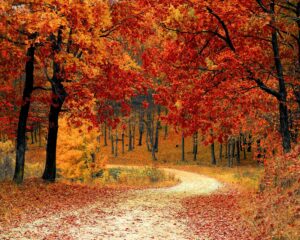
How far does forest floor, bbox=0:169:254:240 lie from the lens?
8.93 metres

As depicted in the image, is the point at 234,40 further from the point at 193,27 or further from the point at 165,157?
the point at 165,157

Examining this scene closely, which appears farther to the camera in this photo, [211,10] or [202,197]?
[202,197]

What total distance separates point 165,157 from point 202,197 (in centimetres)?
3723

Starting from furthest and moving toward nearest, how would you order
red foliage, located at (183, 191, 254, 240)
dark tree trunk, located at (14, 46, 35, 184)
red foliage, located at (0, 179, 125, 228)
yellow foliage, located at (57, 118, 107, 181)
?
yellow foliage, located at (57, 118, 107, 181), dark tree trunk, located at (14, 46, 35, 184), red foliage, located at (0, 179, 125, 228), red foliage, located at (183, 191, 254, 240)

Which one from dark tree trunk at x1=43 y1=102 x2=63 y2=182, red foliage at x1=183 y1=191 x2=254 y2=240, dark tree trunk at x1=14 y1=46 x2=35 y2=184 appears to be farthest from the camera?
dark tree trunk at x1=43 y1=102 x2=63 y2=182

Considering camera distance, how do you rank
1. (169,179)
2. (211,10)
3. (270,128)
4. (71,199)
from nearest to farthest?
(211,10), (71,199), (270,128), (169,179)

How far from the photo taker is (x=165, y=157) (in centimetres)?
5353

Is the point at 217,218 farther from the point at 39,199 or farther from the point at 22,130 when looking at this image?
the point at 22,130

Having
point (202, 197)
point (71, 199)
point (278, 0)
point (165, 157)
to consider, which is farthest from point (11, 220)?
point (165, 157)

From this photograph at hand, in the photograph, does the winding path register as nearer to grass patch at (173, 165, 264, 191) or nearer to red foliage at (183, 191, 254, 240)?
red foliage at (183, 191, 254, 240)

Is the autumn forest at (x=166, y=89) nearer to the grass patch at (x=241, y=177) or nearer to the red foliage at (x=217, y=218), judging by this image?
the red foliage at (x=217, y=218)

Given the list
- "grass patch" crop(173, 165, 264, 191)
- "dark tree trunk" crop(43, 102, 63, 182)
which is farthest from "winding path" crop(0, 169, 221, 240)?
"grass patch" crop(173, 165, 264, 191)

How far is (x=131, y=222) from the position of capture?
34.2 feet

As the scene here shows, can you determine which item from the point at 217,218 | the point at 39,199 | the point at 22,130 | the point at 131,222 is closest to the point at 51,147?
the point at 22,130
